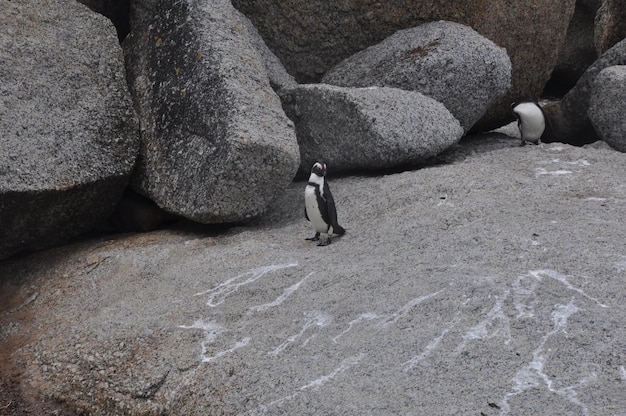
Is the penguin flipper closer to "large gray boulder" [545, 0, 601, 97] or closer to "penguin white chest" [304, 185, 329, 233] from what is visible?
"penguin white chest" [304, 185, 329, 233]

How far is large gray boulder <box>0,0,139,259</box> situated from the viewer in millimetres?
6301

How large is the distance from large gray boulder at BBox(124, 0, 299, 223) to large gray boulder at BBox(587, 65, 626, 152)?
11.0ft

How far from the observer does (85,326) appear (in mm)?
5457

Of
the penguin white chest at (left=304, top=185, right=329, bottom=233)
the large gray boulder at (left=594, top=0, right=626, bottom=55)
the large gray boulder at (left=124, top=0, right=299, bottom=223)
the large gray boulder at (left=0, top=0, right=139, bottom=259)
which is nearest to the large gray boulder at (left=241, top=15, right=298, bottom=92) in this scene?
the large gray boulder at (left=124, top=0, right=299, bottom=223)

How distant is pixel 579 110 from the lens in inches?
357

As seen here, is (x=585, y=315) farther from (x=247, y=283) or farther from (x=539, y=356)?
(x=247, y=283)

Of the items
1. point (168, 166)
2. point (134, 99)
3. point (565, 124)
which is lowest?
point (565, 124)

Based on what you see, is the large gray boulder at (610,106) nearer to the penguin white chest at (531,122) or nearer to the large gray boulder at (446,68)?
the penguin white chest at (531,122)

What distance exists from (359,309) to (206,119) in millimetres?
2419

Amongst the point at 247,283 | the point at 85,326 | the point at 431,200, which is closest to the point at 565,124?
the point at 431,200

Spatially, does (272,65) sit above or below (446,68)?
above

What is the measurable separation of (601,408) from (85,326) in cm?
325

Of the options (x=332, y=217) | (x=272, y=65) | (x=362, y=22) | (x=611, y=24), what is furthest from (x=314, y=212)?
(x=611, y=24)

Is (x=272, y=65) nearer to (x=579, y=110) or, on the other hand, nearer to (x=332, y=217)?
(x=332, y=217)
